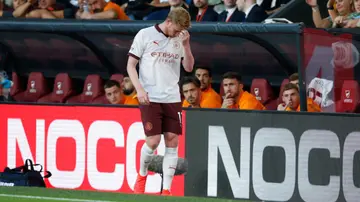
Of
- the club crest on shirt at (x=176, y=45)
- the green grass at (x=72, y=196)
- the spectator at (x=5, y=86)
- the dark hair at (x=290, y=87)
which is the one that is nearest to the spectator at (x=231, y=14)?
the dark hair at (x=290, y=87)

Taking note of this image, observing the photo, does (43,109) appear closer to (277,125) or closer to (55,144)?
(55,144)

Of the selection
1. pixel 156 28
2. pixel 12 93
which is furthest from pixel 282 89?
pixel 12 93

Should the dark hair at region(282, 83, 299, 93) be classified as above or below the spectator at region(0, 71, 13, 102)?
below

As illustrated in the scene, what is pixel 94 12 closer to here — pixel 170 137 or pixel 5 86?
pixel 5 86

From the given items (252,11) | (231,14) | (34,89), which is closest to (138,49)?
(252,11)

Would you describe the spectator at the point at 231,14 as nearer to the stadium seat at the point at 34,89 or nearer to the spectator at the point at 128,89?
the spectator at the point at 128,89

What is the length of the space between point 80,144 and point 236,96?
1.76 metres

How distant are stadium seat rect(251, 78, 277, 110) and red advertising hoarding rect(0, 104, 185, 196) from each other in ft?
3.49

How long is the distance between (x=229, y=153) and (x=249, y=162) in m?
0.23

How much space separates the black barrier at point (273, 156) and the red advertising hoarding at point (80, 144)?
0.85 feet

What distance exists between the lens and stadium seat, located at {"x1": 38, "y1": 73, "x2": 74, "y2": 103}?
12633 millimetres

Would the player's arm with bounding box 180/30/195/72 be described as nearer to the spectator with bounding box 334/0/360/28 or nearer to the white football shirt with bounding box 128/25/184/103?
the white football shirt with bounding box 128/25/184/103

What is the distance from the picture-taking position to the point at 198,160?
10.7 m

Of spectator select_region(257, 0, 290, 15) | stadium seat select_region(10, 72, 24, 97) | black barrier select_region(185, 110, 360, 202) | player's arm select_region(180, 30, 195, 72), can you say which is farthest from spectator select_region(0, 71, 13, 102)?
player's arm select_region(180, 30, 195, 72)
